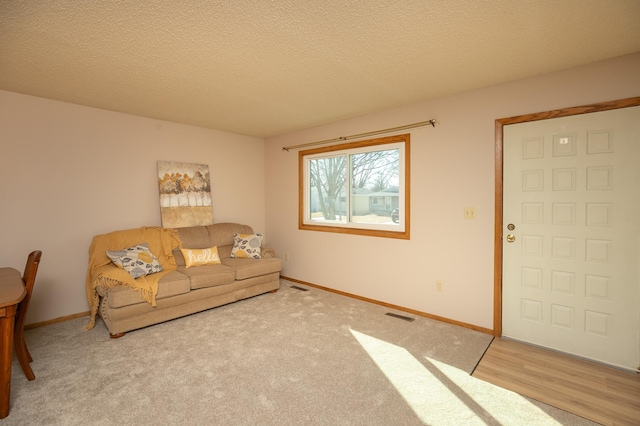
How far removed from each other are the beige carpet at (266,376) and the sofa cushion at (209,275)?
404 mm

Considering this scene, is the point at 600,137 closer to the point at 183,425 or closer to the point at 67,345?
the point at 183,425

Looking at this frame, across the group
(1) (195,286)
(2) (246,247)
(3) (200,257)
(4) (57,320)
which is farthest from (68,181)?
(2) (246,247)

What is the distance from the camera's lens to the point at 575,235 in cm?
260

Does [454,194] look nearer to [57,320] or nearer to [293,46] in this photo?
[293,46]

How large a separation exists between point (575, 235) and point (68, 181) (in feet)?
16.7

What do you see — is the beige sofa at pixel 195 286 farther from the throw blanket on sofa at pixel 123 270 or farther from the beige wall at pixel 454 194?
the beige wall at pixel 454 194

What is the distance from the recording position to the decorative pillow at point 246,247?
14.3 feet

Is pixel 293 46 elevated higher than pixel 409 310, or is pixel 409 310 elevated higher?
pixel 293 46

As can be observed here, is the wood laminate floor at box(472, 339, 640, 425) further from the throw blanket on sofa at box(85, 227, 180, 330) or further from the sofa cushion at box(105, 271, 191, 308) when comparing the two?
the throw blanket on sofa at box(85, 227, 180, 330)

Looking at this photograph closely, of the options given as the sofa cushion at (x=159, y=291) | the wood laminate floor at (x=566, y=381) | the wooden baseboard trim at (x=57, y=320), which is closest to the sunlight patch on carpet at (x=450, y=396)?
the wood laminate floor at (x=566, y=381)

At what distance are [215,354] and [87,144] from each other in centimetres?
288

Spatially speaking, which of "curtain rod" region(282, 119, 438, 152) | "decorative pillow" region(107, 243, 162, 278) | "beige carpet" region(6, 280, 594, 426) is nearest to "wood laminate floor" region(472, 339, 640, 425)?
"beige carpet" region(6, 280, 594, 426)

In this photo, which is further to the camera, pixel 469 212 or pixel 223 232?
pixel 223 232

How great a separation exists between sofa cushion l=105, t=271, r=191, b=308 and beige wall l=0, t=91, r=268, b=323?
0.77m
